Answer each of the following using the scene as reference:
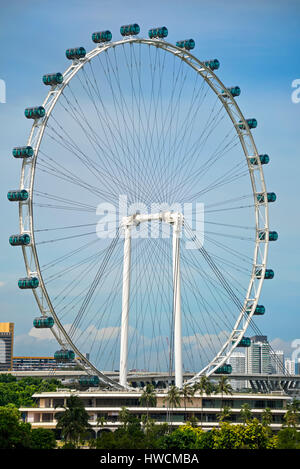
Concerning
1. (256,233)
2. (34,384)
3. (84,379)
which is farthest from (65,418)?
(34,384)

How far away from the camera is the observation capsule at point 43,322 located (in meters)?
71.9

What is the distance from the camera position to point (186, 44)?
83250 mm

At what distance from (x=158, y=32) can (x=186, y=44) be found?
389 centimetres

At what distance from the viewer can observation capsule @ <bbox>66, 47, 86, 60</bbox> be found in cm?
7431

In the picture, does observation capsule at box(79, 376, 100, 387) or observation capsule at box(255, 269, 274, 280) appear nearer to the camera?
observation capsule at box(79, 376, 100, 387)

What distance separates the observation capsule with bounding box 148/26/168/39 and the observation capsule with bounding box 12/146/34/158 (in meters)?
17.7

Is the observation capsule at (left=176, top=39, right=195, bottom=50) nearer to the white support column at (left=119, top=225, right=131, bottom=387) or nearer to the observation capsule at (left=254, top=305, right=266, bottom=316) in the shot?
the white support column at (left=119, top=225, right=131, bottom=387)

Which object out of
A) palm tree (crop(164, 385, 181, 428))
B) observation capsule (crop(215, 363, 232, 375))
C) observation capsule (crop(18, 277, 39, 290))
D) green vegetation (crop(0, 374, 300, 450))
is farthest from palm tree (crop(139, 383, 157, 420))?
observation capsule (crop(18, 277, 39, 290))

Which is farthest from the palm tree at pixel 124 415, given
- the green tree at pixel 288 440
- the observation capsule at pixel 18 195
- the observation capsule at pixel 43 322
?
the observation capsule at pixel 18 195

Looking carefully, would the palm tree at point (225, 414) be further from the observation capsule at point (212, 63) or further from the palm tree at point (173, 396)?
the observation capsule at point (212, 63)

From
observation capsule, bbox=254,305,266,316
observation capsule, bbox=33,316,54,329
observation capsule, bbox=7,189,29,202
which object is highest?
observation capsule, bbox=7,189,29,202

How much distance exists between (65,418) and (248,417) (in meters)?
23.4

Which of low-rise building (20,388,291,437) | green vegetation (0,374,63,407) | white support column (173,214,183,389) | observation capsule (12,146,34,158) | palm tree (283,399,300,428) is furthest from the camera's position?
green vegetation (0,374,63,407)
